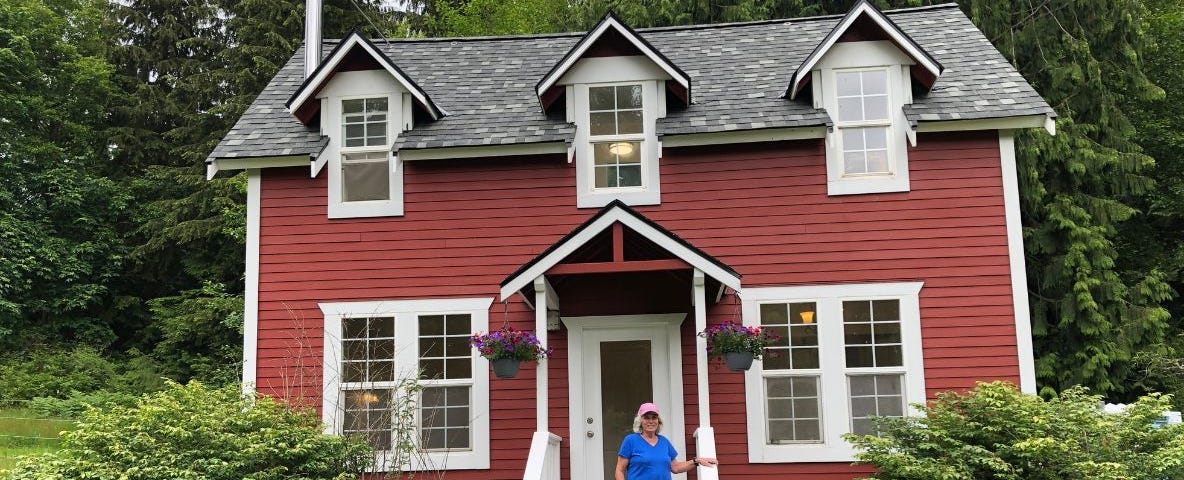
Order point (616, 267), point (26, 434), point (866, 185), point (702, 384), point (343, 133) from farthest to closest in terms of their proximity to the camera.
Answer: point (26, 434) < point (343, 133) < point (866, 185) < point (702, 384) < point (616, 267)

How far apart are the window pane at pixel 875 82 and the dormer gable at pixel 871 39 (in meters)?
0.29

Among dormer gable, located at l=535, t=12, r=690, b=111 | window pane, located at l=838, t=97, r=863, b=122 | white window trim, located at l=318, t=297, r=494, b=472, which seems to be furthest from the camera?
window pane, located at l=838, t=97, r=863, b=122

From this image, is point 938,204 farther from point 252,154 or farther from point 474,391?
point 252,154

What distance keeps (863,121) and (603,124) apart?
282 centimetres

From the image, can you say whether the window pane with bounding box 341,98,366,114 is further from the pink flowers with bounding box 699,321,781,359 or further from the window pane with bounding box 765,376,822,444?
the window pane with bounding box 765,376,822,444

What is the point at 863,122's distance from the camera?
33.0ft

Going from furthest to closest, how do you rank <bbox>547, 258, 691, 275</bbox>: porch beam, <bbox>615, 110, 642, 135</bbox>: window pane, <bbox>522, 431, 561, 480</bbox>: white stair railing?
<bbox>615, 110, 642, 135</bbox>: window pane
<bbox>547, 258, 691, 275</bbox>: porch beam
<bbox>522, 431, 561, 480</bbox>: white stair railing

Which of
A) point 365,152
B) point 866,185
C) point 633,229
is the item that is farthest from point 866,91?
point 365,152

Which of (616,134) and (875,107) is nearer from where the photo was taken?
(875,107)

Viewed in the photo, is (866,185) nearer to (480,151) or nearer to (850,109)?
(850,109)

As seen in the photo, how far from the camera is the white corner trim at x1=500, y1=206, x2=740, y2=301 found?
325 inches

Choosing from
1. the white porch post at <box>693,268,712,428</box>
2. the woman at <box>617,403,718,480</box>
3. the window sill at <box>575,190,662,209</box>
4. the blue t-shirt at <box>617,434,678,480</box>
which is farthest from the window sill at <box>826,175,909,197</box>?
the blue t-shirt at <box>617,434,678,480</box>

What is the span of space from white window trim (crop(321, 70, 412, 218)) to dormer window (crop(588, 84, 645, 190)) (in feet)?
7.03

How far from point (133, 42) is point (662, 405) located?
75.2 feet
